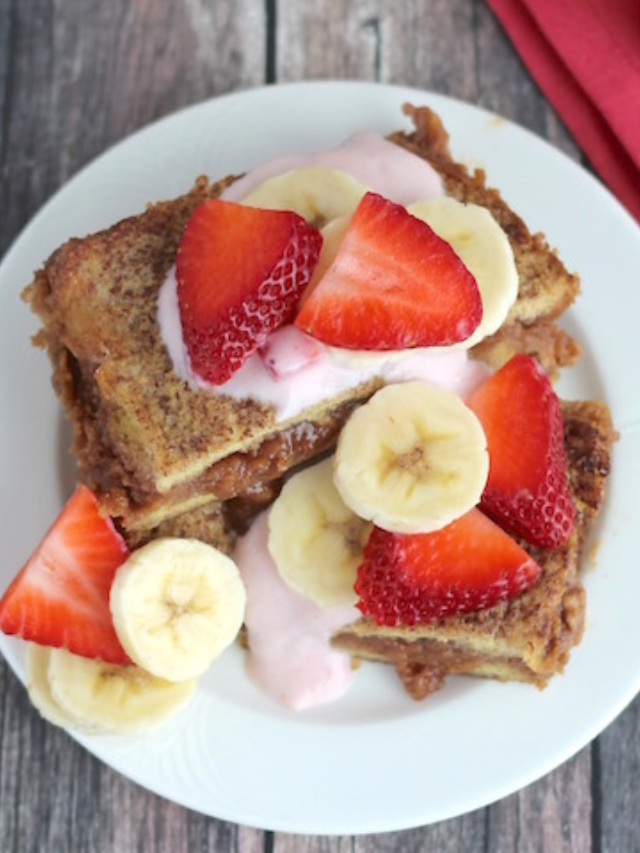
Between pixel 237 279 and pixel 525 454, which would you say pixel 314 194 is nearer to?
pixel 237 279

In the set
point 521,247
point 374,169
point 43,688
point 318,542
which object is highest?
point 374,169

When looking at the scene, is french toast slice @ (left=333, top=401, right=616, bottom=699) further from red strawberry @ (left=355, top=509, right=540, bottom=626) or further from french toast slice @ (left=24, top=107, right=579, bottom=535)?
french toast slice @ (left=24, top=107, right=579, bottom=535)

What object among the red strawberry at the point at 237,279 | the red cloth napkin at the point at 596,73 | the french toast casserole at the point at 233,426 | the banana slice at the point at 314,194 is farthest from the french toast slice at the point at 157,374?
the red cloth napkin at the point at 596,73

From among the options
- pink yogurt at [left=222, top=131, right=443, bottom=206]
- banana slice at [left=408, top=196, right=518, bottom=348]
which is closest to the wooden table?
pink yogurt at [left=222, top=131, right=443, bottom=206]

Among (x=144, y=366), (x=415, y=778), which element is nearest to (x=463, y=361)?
(x=144, y=366)

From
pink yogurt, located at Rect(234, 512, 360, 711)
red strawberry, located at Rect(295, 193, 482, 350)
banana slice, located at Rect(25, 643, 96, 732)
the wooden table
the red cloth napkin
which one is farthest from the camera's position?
the wooden table

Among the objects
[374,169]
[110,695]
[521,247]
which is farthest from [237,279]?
[110,695]

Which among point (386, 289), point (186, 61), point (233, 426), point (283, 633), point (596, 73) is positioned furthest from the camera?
point (186, 61)
